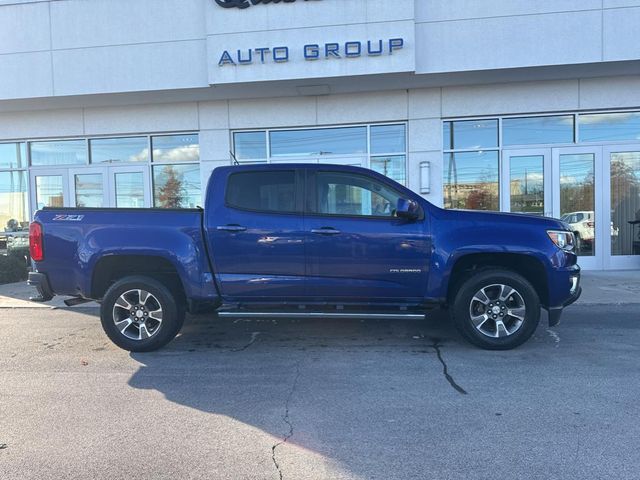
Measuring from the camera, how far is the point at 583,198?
11922 millimetres

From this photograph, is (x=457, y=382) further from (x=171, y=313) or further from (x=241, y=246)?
(x=171, y=313)

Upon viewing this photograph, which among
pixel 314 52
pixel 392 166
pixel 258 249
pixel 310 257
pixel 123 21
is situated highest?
pixel 123 21

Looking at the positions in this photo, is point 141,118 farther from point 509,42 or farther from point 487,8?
point 509,42

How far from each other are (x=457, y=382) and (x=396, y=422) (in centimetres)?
108

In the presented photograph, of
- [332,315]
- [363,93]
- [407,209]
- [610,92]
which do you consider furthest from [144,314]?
[610,92]

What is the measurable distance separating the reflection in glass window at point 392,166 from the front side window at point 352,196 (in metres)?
6.57

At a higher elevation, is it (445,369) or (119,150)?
(119,150)

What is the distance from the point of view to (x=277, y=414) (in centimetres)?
404

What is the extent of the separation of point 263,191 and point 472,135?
7.79 meters

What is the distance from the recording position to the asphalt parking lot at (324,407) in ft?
10.7

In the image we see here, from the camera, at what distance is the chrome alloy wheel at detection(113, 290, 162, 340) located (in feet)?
18.9

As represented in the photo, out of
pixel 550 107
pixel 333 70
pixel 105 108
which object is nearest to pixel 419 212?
pixel 333 70

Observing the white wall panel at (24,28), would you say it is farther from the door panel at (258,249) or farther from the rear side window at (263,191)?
the door panel at (258,249)

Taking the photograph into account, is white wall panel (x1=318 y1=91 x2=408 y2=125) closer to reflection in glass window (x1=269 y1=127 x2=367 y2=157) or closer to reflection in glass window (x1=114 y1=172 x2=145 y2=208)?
reflection in glass window (x1=269 y1=127 x2=367 y2=157)
